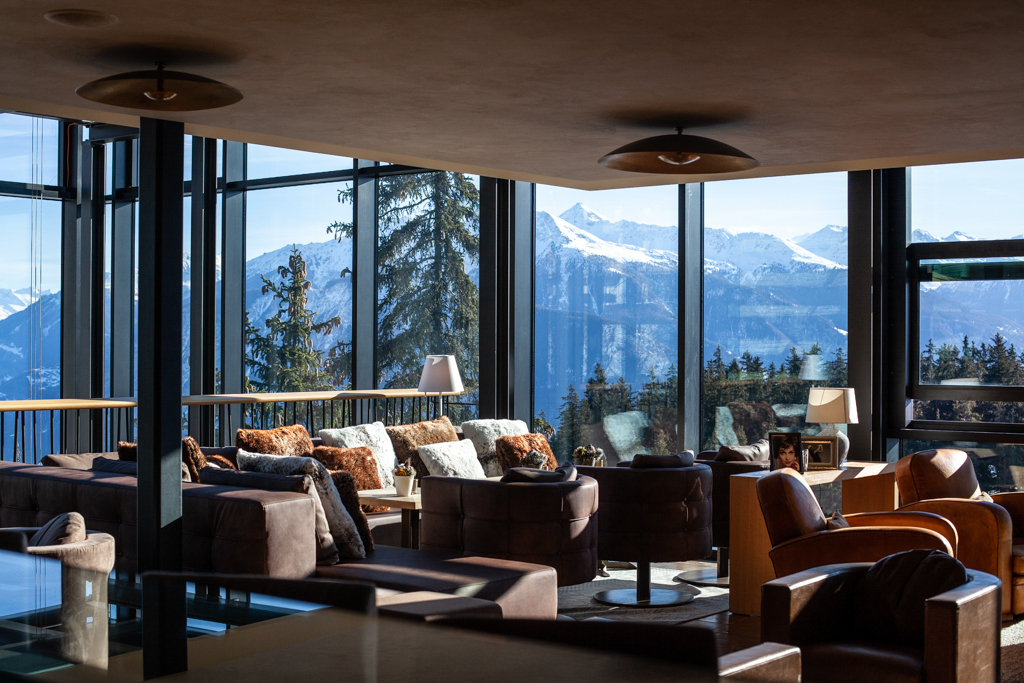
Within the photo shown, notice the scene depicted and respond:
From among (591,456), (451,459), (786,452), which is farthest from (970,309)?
(451,459)

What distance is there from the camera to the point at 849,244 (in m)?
7.86

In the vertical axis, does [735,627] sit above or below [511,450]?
below

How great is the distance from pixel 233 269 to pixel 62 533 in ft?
24.3

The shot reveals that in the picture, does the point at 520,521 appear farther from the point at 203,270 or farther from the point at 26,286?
the point at 26,286

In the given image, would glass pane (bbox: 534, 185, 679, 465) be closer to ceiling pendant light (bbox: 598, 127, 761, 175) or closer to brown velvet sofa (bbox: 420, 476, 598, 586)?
brown velvet sofa (bbox: 420, 476, 598, 586)

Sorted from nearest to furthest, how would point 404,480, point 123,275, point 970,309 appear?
point 404,480 < point 970,309 < point 123,275

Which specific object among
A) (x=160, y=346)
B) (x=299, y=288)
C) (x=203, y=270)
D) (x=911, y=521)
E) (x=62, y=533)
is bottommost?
(x=911, y=521)

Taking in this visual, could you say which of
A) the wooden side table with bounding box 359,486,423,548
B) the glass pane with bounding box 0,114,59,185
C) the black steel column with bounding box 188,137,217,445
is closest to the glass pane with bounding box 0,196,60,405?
the glass pane with bounding box 0,114,59,185

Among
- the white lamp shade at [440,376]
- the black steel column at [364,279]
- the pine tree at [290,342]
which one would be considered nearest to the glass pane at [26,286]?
the pine tree at [290,342]

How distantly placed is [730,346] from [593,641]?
24.4 feet

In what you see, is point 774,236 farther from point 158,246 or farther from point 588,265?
point 158,246

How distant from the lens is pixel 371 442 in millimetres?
7246

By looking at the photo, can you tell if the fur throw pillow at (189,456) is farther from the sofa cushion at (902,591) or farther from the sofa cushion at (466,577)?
the sofa cushion at (902,591)

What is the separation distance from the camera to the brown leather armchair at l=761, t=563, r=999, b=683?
3.20 metres
